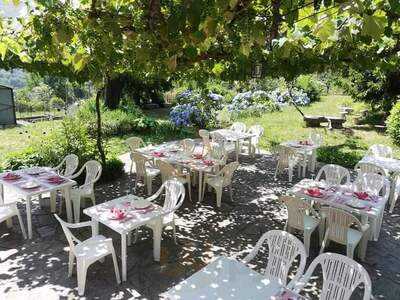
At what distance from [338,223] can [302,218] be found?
563 millimetres

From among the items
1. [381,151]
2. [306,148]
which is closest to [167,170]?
[306,148]

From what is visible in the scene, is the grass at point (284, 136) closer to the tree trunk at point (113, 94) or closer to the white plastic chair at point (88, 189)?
the white plastic chair at point (88, 189)

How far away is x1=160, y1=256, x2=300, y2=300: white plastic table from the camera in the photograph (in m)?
2.98

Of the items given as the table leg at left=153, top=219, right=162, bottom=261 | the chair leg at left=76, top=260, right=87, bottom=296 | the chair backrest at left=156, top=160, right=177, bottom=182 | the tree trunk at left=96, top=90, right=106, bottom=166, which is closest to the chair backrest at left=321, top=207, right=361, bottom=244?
the table leg at left=153, top=219, right=162, bottom=261

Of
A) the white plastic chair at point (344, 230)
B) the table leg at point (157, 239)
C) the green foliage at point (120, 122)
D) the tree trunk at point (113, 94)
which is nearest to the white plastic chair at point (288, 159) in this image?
the white plastic chair at point (344, 230)

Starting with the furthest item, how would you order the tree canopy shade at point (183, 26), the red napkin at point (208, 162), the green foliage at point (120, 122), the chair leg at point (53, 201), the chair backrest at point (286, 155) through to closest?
the green foliage at point (120, 122) → the chair backrest at point (286, 155) → the red napkin at point (208, 162) → the chair leg at point (53, 201) → the tree canopy shade at point (183, 26)

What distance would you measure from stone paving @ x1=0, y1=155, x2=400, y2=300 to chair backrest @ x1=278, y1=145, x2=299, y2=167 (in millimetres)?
1268

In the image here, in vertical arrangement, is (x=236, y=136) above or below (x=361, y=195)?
above

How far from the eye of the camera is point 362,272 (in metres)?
3.03

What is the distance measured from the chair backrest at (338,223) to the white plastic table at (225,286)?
1.88 m

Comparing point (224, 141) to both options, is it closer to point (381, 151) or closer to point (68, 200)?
point (381, 151)

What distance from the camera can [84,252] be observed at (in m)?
4.27

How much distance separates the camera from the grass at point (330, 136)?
420 inches

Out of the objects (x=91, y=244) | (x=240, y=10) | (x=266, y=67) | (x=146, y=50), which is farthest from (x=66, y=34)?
(x=266, y=67)
